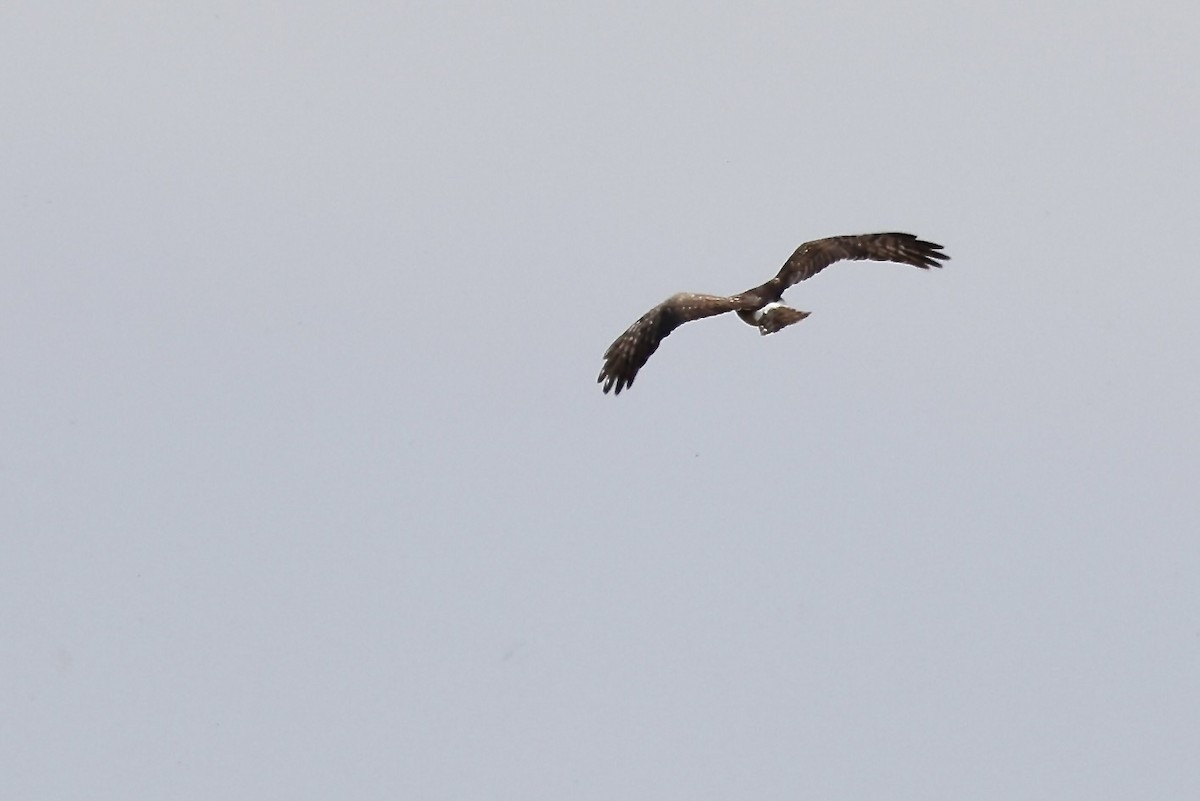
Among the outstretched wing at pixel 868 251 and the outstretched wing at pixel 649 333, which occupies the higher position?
the outstretched wing at pixel 868 251

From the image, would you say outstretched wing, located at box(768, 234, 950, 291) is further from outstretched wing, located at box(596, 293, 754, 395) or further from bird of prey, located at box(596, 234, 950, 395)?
outstretched wing, located at box(596, 293, 754, 395)

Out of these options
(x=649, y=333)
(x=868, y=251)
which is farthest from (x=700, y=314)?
(x=868, y=251)

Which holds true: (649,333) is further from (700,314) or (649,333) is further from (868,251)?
(868,251)

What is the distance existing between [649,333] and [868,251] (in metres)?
4.51

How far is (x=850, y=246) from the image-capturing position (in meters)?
27.5

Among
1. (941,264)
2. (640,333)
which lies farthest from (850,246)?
(640,333)

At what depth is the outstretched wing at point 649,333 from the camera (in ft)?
85.1

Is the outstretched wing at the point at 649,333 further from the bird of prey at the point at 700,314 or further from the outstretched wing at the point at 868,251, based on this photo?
the outstretched wing at the point at 868,251

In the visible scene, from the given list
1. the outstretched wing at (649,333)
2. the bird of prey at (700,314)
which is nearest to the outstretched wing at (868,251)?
the bird of prey at (700,314)

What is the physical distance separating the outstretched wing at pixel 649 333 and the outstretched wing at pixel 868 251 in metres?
1.64

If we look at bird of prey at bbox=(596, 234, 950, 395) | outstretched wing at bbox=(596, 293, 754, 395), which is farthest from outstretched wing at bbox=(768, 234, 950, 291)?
outstretched wing at bbox=(596, 293, 754, 395)

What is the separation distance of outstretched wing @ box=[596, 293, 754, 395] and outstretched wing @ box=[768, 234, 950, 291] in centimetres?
164

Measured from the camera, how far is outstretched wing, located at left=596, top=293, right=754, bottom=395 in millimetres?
25953

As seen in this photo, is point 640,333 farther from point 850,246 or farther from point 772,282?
point 850,246
